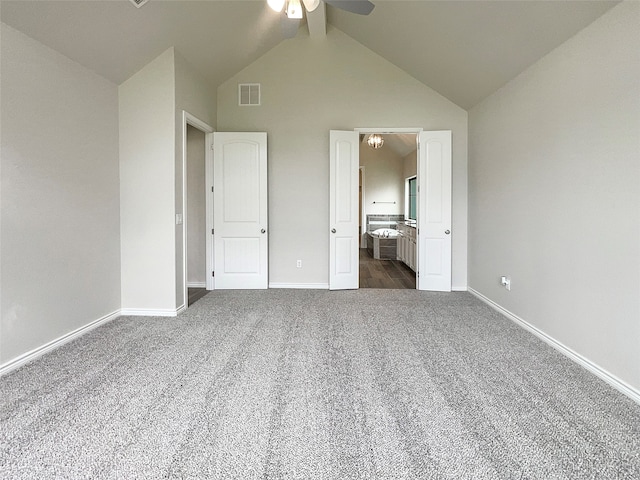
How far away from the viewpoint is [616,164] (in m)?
2.27

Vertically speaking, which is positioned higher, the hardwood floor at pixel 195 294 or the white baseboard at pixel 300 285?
the white baseboard at pixel 300 285

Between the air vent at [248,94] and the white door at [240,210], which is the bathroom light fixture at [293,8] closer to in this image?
the white door at [240,210]

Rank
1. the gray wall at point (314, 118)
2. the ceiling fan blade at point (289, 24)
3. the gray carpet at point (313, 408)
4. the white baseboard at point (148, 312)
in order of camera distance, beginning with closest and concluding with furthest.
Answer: the gray carpet at point (313, 408) < the ceiling fan blade at point (289, 24) < the white baseboard at point (148, 312) < the gray wall at point (314, 118)

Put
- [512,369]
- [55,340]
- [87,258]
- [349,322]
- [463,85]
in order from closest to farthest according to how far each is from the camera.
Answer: [512,369]
[55,340]
[87,258]
[349,322]
[463,85]

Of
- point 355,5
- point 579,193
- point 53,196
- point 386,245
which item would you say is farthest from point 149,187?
point 386,245

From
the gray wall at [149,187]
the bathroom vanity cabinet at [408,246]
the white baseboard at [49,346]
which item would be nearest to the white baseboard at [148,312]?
the gray wall at [149,187]

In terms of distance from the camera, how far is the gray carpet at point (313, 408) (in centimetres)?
157

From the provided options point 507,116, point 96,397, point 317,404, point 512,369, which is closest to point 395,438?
point 317,404

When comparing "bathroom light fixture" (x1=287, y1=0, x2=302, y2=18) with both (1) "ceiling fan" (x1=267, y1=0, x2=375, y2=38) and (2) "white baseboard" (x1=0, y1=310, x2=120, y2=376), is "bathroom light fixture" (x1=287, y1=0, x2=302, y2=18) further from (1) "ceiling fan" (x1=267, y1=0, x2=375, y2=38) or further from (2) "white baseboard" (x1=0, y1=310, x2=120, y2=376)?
(2) "white baseboard" (x1=0, y1=310, x2=120, y2=376)

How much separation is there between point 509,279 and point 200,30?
424 centimetres

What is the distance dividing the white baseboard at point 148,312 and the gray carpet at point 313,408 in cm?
48

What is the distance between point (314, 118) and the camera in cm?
511

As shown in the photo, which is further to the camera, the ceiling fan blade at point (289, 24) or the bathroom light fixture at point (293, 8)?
the ceiling fan blade at point (289, 24)

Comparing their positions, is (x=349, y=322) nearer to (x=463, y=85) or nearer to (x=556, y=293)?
(x=556, y=293)
